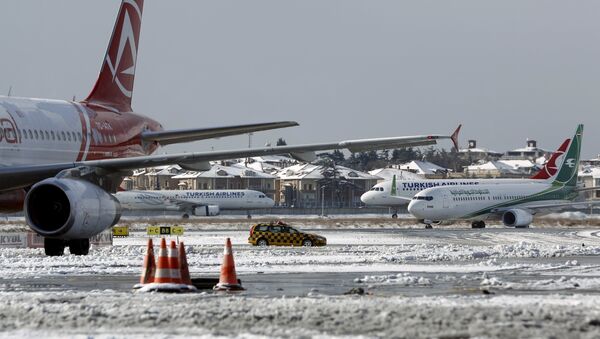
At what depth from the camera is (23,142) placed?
83.9 feet

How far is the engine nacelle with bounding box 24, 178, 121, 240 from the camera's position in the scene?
2308cm

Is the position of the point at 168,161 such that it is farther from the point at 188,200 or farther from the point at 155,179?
the point at 155,179

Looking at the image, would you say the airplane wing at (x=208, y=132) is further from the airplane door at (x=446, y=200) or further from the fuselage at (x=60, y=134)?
the airplane door at (x=446, y=200)

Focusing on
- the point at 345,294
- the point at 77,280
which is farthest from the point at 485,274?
the point at 77,280

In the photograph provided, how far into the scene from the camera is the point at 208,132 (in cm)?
2775

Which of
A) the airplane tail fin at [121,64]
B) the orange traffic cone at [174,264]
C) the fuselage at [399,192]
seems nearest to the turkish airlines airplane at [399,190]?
the fuselage at [399,192]

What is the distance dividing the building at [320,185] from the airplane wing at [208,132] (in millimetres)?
131473

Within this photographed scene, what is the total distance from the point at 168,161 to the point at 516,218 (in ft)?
159

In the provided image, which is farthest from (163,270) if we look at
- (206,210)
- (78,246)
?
(206,210)

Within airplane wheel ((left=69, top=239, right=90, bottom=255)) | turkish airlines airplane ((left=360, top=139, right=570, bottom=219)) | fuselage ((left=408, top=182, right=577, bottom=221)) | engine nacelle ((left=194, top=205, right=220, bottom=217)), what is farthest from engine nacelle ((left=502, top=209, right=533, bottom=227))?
airplane wheel ((left=69, top=239, right=90, bottom=255))

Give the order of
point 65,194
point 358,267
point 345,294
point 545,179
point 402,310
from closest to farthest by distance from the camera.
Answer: point 402,310, point 345,294, point 358,267, point 65,194, point 545,179

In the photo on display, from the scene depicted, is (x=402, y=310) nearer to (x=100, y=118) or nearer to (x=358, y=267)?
(x=358, y=267)

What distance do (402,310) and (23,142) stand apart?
1580 cm

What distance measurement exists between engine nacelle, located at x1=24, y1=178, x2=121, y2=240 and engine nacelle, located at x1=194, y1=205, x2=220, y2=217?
82.0 m
